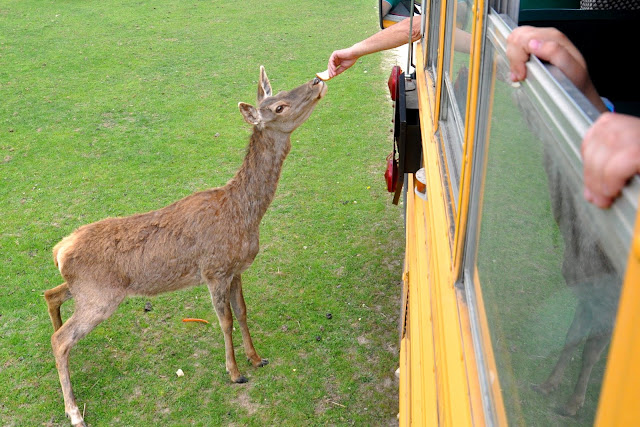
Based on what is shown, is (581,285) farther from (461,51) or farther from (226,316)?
(226,316)

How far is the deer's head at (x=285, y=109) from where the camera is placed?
3992 mm

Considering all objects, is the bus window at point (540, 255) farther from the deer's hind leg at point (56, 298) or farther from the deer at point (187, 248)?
the deer's hind leg at point (56, 298)

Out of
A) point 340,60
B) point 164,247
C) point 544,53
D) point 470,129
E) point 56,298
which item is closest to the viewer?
point 544,53

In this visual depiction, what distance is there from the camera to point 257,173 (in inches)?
160

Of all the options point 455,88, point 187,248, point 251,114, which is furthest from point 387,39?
point 455,88

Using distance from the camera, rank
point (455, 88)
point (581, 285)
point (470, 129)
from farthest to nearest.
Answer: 1. point (455, 88)
2. point (470, 129)
3. point (581, 285)

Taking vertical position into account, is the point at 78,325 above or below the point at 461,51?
below

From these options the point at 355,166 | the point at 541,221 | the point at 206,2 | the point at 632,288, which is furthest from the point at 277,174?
the point at 206,2

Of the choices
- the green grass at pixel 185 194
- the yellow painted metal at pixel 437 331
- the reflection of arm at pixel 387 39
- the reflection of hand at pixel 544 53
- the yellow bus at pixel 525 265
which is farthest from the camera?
the reflection of arm at pixel 387 39

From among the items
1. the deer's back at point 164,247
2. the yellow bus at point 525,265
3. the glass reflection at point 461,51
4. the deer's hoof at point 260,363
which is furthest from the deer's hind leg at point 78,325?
the glass reflection at point 461,51

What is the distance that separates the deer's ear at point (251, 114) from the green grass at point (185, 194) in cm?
142

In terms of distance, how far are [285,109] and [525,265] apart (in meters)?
3.11

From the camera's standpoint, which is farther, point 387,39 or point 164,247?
point 387,39

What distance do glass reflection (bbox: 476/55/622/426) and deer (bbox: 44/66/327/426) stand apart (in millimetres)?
2867
